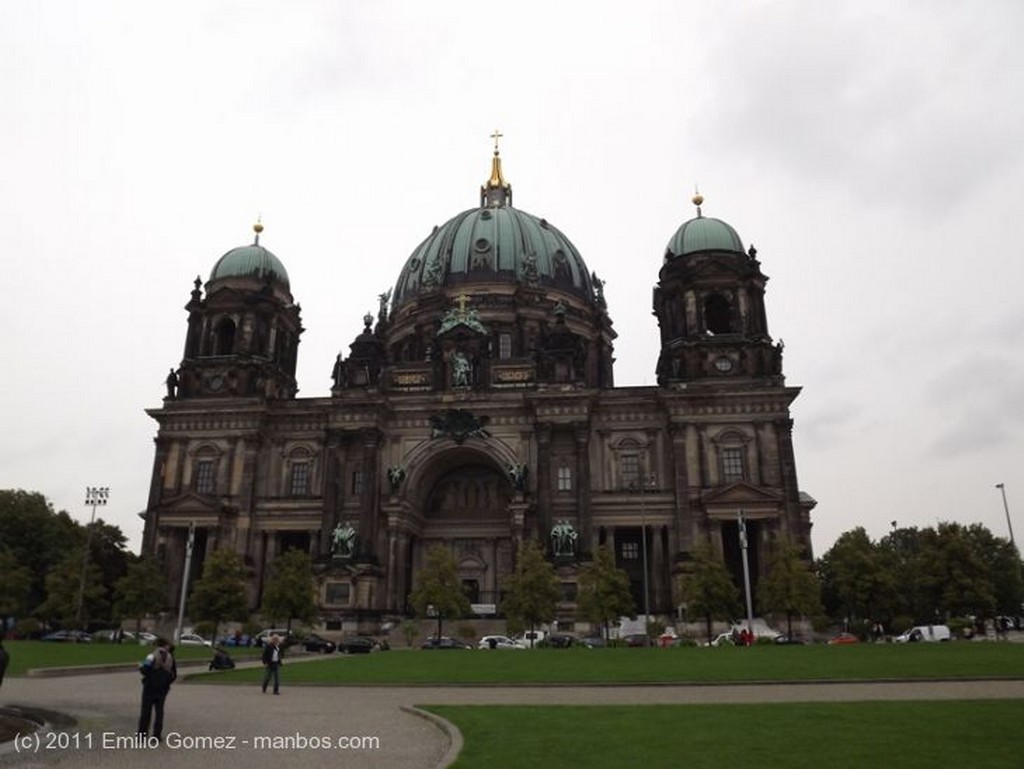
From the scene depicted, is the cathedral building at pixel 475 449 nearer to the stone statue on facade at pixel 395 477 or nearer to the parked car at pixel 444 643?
the stone statue on facade at pixel 395 477

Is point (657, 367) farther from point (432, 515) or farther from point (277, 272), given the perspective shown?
point (277, 272)

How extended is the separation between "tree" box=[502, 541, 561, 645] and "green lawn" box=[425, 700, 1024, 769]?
3252 cm

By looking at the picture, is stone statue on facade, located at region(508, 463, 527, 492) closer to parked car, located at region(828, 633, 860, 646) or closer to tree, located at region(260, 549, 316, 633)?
tree, located at region(260, 549, 316, 633)

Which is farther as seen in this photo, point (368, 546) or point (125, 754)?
point (368, 546)

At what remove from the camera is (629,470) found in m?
61.2

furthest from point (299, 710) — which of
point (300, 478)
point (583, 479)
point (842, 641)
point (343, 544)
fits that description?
point (300, 478)

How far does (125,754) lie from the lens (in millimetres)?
12227

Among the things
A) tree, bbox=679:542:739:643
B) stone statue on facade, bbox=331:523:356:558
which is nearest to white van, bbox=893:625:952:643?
tree, bbox=679:542:739:643

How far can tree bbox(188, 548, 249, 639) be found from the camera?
170 ft

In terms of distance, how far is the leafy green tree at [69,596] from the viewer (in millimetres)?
57031

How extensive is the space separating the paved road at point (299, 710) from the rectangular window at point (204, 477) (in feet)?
126

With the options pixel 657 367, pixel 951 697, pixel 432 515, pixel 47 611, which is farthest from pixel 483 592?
pixel 951 697

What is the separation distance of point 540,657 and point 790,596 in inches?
853

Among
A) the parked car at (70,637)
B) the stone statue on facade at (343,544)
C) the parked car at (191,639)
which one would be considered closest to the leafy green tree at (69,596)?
the parked car at (70,637)
